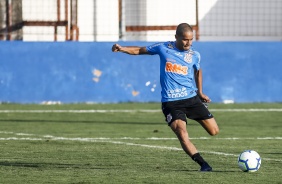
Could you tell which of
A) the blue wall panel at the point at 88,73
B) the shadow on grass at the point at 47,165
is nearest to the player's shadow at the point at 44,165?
the shadow on grass at the point at 47,165

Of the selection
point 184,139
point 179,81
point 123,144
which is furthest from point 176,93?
point 123,144

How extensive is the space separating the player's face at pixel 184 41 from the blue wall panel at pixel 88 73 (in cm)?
1279

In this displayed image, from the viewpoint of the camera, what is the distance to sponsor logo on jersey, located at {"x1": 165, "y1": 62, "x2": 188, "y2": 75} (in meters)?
12.3

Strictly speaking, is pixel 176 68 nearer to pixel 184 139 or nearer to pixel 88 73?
pixel 184 139

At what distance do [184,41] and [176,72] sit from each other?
1.34ft

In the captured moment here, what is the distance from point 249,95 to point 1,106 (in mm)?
6571

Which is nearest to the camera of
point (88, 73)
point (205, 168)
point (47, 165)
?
point (205, 168)

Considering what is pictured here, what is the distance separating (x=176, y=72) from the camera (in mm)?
12266

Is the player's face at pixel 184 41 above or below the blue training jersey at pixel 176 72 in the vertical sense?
above

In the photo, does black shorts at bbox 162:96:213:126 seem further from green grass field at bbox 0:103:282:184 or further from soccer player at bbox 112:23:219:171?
green grass field at bbox 0:103:282:184

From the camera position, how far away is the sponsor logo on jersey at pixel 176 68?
40.3 ft

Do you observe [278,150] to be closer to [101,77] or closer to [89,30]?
[101,77]

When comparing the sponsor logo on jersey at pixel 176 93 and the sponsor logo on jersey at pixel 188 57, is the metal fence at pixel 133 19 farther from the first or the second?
the sponsor logo on jersey at pixel 176 93

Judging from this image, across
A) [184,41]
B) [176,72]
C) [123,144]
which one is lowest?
[123,144]
